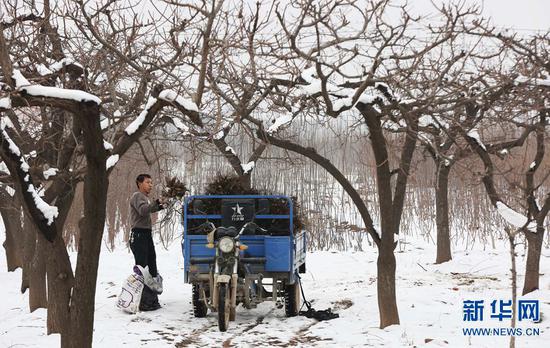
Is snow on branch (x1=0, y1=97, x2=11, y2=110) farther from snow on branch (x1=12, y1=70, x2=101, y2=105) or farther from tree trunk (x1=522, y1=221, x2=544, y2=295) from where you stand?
tree trunk (x1=522, y1=221, x2=544, y2=295)

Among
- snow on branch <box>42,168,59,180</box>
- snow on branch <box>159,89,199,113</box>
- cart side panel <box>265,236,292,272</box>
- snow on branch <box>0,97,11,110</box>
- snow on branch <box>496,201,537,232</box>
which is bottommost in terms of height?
cart side panel <box>265,236,292,272</box>

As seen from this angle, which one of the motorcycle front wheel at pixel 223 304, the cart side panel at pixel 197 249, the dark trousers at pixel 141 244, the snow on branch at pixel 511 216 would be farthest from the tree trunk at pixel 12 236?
the snow on branch at pixel 511 216

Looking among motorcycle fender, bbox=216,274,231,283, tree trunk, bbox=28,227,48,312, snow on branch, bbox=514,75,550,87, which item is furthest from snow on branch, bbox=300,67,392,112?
tree trunk, bbox=28,227,48,312

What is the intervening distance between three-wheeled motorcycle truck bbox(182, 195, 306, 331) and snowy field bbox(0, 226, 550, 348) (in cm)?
36

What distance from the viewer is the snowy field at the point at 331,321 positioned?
25.9ft

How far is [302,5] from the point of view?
692cm

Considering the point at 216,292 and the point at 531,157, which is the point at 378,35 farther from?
the point at 531,157

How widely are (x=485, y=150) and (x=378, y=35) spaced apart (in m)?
2.48

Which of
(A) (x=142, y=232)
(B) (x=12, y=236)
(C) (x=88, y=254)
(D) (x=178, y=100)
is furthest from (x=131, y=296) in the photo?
(B) (x=12, y=236)

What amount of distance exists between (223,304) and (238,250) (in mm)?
753

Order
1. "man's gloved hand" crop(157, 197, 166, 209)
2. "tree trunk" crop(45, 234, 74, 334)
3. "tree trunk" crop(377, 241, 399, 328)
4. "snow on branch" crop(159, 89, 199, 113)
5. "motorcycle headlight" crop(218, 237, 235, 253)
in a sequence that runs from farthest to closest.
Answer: "man's gloved hand" crop(157, 197, 166, 209), "motorcycle headlight" crop(218, 237, 235, 253), "tree trunk" crop(377, 241, 399, 328), "tree trunk" crop(45, 234, 74, 334), "snow on branch" crop(159, 89, 199, 113)

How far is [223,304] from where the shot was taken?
8555 millimetres

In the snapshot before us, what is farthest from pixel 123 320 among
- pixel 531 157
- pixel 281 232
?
pixel 531 157

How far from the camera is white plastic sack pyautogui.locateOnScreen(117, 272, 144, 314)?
9.41 m
